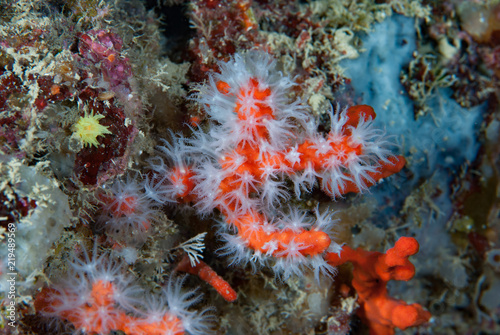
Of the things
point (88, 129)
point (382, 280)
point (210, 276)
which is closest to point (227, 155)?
point (88, 129)

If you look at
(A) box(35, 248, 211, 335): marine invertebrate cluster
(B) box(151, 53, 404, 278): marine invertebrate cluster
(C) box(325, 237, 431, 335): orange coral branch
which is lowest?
(C) box(325, 237, 431, 335): orange coral branch

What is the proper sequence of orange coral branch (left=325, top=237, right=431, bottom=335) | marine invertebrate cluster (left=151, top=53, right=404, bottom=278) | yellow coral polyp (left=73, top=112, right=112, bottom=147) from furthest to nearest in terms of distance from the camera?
orange coral branch (left=325, top=237, right=431, bottom=335) → marine invertebrate cluster (left=151, top=53, right=404, bottom=278) → yellow coral polyp (left=73, top=112, right=112, bottom=147)

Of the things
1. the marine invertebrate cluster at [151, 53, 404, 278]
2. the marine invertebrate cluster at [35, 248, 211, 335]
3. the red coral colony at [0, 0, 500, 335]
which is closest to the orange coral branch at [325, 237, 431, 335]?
the red coral colony at [0, 0, 500, 335]

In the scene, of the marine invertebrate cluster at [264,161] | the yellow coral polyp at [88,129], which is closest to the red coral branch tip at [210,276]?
the marine invertebrate cluster at [264,161]

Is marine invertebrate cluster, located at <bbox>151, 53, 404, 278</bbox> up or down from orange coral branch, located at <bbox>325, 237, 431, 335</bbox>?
up

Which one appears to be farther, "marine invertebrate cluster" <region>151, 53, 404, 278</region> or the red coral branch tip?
the red coral branch tip

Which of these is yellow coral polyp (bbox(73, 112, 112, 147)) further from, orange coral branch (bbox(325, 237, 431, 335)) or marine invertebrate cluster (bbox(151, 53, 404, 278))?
orange coral branch (bbox(325, 237, 431, 335))

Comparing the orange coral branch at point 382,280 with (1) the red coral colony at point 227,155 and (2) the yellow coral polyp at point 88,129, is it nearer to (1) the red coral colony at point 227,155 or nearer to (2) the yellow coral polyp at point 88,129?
(1) the red coral colony at point 227,155

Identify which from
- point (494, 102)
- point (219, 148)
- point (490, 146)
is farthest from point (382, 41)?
point (219, 148)
